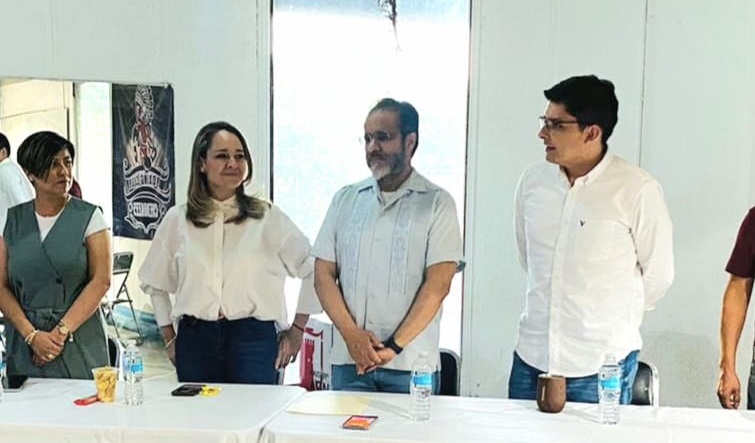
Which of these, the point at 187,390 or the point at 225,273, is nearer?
the point at 187,390

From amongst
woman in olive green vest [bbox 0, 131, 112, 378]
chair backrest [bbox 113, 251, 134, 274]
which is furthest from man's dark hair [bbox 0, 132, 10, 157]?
woman in olive green vest [bbox 0, 131, 112, 378]

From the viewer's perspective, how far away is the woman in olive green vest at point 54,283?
8.36ft

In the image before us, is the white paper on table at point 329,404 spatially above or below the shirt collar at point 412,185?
below

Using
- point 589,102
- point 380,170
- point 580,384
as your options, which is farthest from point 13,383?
point 589,102

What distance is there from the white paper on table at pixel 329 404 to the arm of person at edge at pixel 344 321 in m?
0.17

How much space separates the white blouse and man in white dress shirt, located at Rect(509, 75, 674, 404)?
0.82m

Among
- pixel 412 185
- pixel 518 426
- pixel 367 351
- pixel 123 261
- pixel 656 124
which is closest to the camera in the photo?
pixel 518 426

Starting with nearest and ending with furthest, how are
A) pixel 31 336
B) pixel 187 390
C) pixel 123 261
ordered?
pixel 187 390 < pixel 31 336 < pixel 123 261

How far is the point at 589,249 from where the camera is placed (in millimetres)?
2150

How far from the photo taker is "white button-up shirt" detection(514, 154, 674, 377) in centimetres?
215

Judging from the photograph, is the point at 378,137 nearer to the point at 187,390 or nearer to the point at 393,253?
the point at 393,253

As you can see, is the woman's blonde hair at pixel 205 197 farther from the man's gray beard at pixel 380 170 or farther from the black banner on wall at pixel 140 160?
the black banner on wall at pixel 140 160

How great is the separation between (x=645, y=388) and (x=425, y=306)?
79 centimetres

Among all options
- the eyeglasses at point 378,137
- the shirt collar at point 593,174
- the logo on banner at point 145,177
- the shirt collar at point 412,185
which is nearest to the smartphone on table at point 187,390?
the shirt collar at point 412,185
